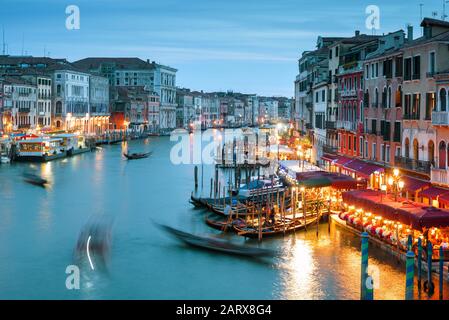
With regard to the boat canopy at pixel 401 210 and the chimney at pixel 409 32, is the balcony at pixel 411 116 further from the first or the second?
the chimney at pixel 409 32

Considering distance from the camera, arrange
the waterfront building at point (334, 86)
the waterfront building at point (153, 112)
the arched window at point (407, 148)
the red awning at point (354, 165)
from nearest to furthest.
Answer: the arched window at point (407, 148) < the red awning at point (354, 165) < the waterfront building at point (334, 86) < the waterfront building at point (153, 112)

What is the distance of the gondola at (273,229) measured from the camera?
13.5 meters

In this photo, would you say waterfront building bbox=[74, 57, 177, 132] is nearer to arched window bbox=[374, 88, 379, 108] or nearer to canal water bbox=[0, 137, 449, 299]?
canal water bbox=[0, 137, 449, 299]

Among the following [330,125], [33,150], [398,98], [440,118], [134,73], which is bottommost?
[33,150]

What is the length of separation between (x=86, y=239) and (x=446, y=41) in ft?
23.3

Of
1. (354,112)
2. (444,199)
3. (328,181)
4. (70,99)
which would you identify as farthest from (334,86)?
(70,99)

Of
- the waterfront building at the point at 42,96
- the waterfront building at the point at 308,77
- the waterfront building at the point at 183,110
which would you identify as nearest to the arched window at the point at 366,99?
the waterfront building at the point at 308,77

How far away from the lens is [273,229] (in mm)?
13742

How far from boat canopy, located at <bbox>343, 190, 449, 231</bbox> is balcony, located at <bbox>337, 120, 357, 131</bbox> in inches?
211

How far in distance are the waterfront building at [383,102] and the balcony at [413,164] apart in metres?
0.54

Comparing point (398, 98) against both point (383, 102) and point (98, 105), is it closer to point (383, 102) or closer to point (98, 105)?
point (383, 102)

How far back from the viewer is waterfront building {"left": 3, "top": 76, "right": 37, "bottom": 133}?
35031 mm

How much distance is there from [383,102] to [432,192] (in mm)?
4121

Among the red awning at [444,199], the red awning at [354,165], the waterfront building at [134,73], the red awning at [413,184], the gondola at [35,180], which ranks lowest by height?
the gondola at [35,180]
